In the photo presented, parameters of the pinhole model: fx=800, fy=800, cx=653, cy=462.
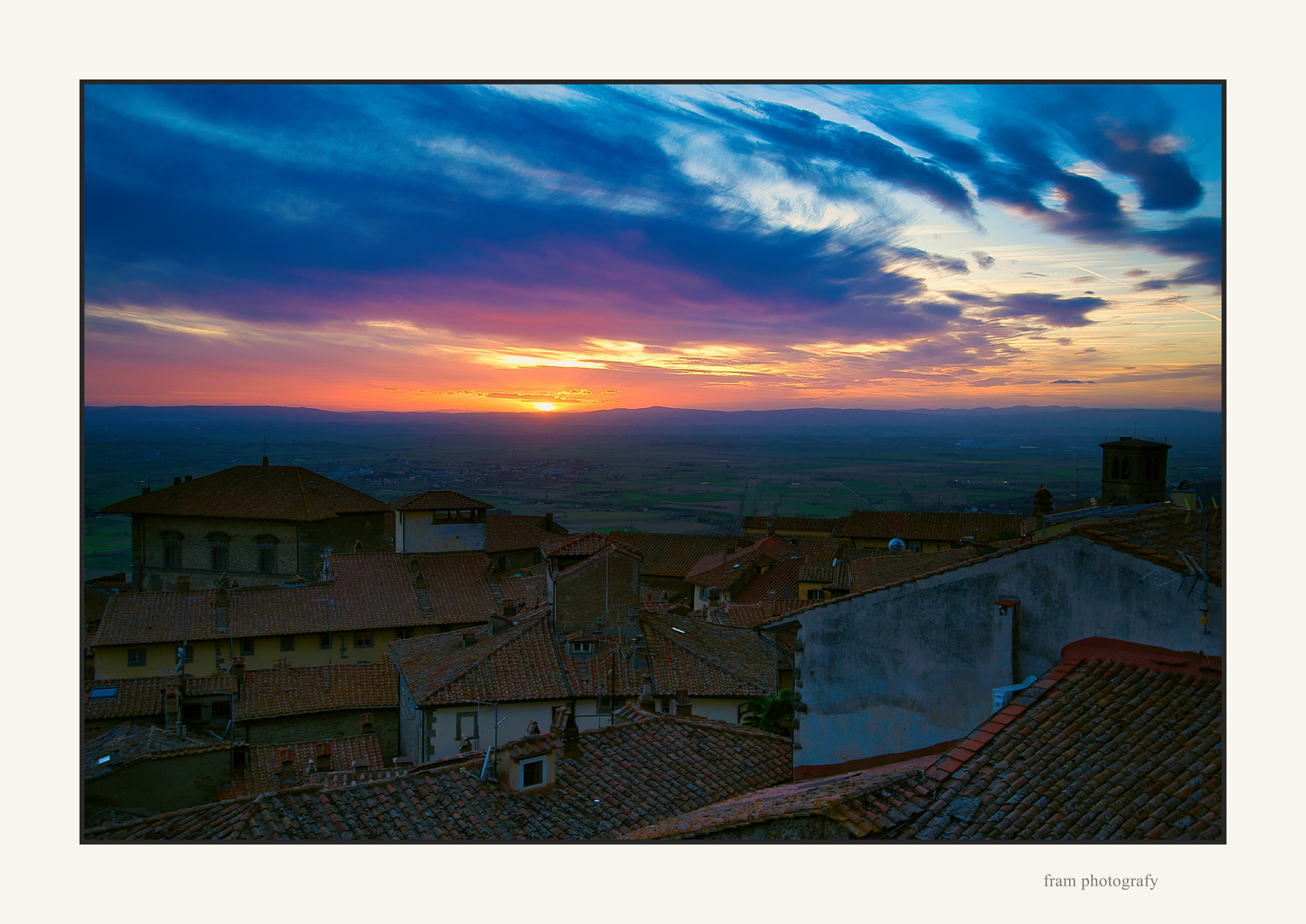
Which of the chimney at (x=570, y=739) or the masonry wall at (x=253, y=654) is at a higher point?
the chimney at (x=570, y=739)

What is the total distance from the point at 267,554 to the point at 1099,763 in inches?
1326

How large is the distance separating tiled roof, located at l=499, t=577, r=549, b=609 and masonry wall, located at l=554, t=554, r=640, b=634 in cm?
637

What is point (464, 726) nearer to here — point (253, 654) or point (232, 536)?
point (253, 654)

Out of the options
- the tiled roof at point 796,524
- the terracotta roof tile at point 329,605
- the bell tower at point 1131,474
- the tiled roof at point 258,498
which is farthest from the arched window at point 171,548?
the bell tower at point 1131,474

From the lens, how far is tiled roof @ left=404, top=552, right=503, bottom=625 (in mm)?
23453

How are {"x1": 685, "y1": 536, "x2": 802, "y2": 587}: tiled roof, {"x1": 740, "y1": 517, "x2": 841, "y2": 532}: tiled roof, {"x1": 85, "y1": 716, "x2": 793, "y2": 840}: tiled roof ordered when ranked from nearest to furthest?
{"x1": 85, "y1": 716, "x2": 793, "y2": 840}: tiled roof
{"x1": 685, "y1": 536, "x2": 802, "y2": 587}: tiled roof
{"x1": 740, "y1": 517, "x2": 841, "y2": 532}: tiled roof

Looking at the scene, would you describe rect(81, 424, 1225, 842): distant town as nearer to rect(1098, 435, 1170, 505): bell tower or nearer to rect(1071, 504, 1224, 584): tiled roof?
rect(1071, 504, 1224, 584): tiled roof

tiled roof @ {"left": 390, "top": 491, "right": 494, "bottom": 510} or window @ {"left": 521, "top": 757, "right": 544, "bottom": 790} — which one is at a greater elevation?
tiled roof @ {"left": 390, "top": 491, "right": 494, "bottom": 510}

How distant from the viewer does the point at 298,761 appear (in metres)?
12.5

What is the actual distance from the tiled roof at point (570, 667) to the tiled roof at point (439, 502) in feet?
36.7

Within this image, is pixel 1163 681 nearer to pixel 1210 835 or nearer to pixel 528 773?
pixel 1210 835

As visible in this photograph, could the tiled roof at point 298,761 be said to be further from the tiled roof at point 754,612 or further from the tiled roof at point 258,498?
the tiled roof at point 258,498

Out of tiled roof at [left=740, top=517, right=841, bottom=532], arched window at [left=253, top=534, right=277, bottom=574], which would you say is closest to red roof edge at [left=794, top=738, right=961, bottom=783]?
arched window at [left=253, top=534, right=277, bottom=574]

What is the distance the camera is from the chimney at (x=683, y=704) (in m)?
12.5
